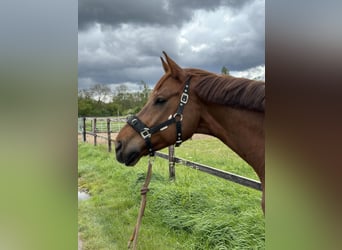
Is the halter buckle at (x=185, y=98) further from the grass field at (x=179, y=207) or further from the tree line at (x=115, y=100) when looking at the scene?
the grass field at (x=179, y=207)

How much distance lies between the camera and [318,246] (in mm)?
289

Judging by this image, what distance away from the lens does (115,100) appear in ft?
5.86

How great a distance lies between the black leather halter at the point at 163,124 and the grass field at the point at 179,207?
2.04 feet

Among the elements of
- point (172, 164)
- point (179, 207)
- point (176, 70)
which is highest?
point (176, 70)

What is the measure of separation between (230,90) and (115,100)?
91 centimetres

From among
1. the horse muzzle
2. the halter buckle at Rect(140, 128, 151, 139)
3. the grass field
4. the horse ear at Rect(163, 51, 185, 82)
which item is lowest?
the grass field

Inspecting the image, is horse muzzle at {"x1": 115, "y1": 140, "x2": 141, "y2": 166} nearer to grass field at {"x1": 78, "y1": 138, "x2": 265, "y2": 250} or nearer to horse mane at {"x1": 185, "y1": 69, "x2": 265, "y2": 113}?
horse mane at {"x1": 185, "y1": 69, "x2": 265, "y2": 113}

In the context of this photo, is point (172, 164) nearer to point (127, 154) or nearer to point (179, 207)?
point (179, 207)

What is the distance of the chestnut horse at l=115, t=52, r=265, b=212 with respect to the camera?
108cm

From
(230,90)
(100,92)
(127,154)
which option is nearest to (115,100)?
(100,92)

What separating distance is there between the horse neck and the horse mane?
0.03m

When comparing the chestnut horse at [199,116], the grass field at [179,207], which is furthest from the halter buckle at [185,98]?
the grass field at [179,207]

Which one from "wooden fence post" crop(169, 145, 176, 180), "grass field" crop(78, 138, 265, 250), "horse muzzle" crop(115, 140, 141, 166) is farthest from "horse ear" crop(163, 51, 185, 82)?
"wooden fence post" crop(169, 145, 176, 180)

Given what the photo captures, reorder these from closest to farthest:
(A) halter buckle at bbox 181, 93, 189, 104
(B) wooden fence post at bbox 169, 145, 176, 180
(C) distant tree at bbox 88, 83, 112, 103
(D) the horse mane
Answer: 1. (D) the horse mane
2. (A) halter buckle at bbox 181, 93, 189, 104
3. (C) distant tree at bbox 88, 83, 112, 103
4. (B) wooden fence post at bbox 169, 145, 176, 180
